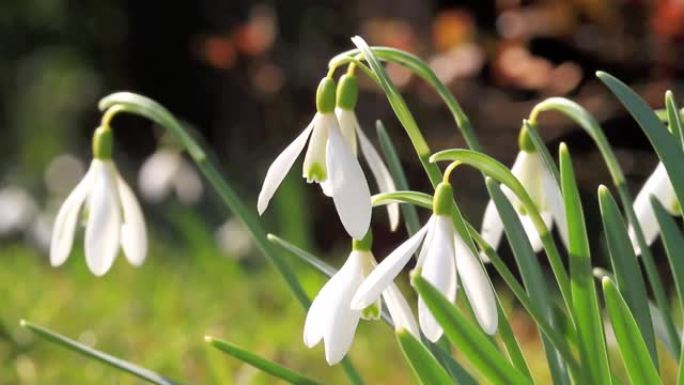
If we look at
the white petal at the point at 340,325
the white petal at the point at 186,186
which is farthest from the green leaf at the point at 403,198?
the white petal at the point at 186,186

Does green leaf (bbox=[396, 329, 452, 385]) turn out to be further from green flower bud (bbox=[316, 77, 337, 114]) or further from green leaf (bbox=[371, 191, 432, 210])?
green flower bud (bbox=[316, 77, 337, 114])

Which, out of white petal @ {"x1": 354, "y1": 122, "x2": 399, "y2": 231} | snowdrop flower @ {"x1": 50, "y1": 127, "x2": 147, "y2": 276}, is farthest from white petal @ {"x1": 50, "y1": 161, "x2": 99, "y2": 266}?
white petal @ {"x1": 354, "y1": 122, "x2": 399, "y2": 231}

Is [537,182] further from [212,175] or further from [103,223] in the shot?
[103,223]

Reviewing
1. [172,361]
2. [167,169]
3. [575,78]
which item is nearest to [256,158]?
[167,169]

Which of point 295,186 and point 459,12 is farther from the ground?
point 459,12

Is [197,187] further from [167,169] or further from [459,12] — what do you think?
[459,12]

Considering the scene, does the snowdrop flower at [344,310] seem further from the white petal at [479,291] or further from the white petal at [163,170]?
the white petal at [163,170]

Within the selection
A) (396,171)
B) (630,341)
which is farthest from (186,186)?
(630,341)
